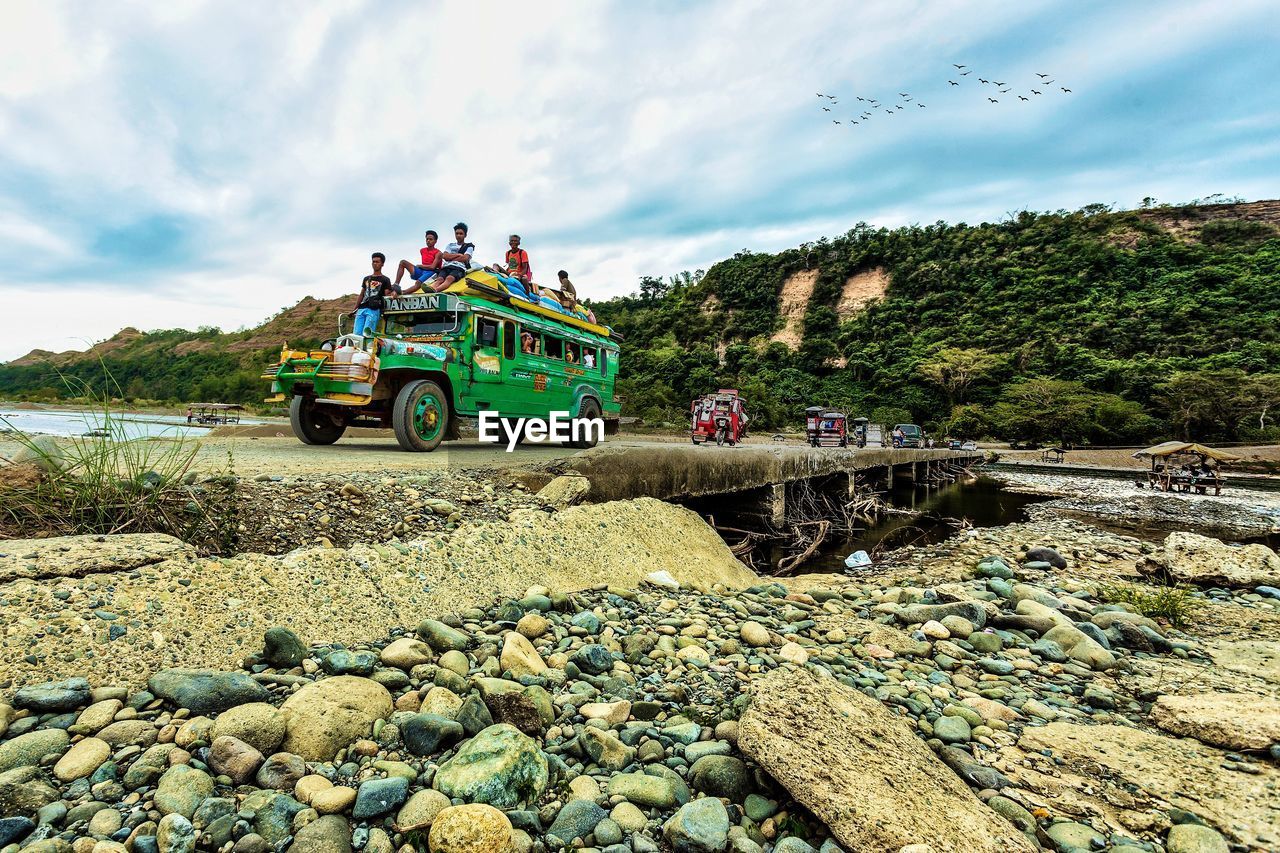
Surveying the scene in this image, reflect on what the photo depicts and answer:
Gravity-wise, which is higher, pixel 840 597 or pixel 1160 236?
pixel 1160 236

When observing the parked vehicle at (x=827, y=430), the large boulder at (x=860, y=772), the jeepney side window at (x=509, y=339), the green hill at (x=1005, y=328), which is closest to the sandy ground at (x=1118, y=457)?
the green hill at (x=1005, y=328)

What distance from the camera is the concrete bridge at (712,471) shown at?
552cm

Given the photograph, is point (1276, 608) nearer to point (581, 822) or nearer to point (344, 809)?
point (581, 822)

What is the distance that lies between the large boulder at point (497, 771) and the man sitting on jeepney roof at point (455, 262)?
609cm

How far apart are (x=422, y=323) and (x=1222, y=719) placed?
7522 millimetres

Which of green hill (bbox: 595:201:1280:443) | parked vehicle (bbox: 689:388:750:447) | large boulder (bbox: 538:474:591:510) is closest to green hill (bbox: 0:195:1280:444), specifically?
green hill (bbox: 595:201:1280:443)

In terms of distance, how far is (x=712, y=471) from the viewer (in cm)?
755

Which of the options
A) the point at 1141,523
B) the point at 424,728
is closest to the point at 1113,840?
the point at 424,728

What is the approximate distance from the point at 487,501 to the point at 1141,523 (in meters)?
17.2

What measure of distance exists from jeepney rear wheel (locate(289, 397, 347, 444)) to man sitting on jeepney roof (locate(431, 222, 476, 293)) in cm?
218

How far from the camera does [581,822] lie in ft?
5.58

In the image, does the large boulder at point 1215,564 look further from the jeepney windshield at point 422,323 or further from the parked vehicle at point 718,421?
the parked vehicle at point 718,421

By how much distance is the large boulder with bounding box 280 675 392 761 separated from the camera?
6.11 ft

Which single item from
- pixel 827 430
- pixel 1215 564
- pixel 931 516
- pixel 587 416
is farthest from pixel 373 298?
pixel 827 430
